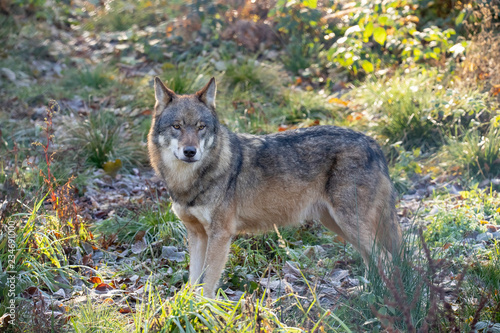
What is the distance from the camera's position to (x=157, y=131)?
4.92 meters

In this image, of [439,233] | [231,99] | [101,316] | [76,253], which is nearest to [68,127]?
[231,99]

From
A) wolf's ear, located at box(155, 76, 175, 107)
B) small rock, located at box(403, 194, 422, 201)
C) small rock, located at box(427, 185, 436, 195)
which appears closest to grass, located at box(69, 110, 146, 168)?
wolf's ear, located at box(155, 76, 175, 107)

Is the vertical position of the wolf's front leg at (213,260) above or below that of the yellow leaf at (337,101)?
above

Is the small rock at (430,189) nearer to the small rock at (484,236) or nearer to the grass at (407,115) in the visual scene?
the grass at (407,115)

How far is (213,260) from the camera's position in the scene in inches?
185

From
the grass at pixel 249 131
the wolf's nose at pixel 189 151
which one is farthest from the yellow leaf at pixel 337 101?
the wolf's nose at pixel 189 151

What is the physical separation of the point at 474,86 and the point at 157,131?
5915 millimetres

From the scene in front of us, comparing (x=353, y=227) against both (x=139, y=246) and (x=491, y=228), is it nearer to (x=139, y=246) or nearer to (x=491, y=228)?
(x=491, y=228)

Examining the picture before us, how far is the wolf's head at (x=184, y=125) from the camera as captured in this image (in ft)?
15.1

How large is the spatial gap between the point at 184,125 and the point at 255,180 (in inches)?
36.3

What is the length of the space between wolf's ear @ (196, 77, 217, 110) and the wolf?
0.01m

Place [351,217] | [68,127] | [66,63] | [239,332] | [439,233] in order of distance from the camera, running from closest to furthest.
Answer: [239,332] < [351,217] < [439,233] < [68,127] < [66,63]

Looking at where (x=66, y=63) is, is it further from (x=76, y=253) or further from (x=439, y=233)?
(x=439, y=233)

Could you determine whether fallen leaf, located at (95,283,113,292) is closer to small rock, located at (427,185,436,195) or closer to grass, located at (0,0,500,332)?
grass, located at (0,0,500,332)
